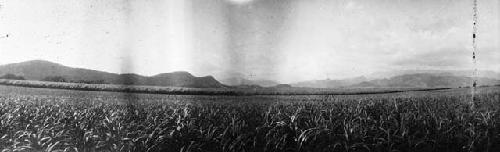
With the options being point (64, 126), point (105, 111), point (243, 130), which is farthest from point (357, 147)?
point (105, 111)

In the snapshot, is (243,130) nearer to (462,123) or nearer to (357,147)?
(357,147)

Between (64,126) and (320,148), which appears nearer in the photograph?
(320,148)

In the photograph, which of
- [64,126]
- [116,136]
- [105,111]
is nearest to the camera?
[116,136]

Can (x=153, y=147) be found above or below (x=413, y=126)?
below

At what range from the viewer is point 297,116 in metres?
8.36

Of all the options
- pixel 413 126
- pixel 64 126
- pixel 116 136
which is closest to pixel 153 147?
pixel 116 136

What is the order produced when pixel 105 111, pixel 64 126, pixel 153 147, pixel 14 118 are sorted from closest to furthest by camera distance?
pixel 153 147 → pixel 64 126 → pixel 14 118 → pixel 105 111

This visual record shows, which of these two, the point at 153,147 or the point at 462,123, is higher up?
the point at 462,123

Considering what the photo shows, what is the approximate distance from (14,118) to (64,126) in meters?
2.68

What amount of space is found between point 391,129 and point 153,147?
4.57m

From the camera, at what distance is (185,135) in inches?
308

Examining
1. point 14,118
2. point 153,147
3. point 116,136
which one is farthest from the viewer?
point 14,118

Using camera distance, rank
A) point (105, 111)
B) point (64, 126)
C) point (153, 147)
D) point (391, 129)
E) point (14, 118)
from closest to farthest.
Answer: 1. point (391, 129)
2. point (153, 147)
3. point (64, 126)
4. point (14, 118)
5. point (105, 111)

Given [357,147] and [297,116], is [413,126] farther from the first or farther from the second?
[297,116]
